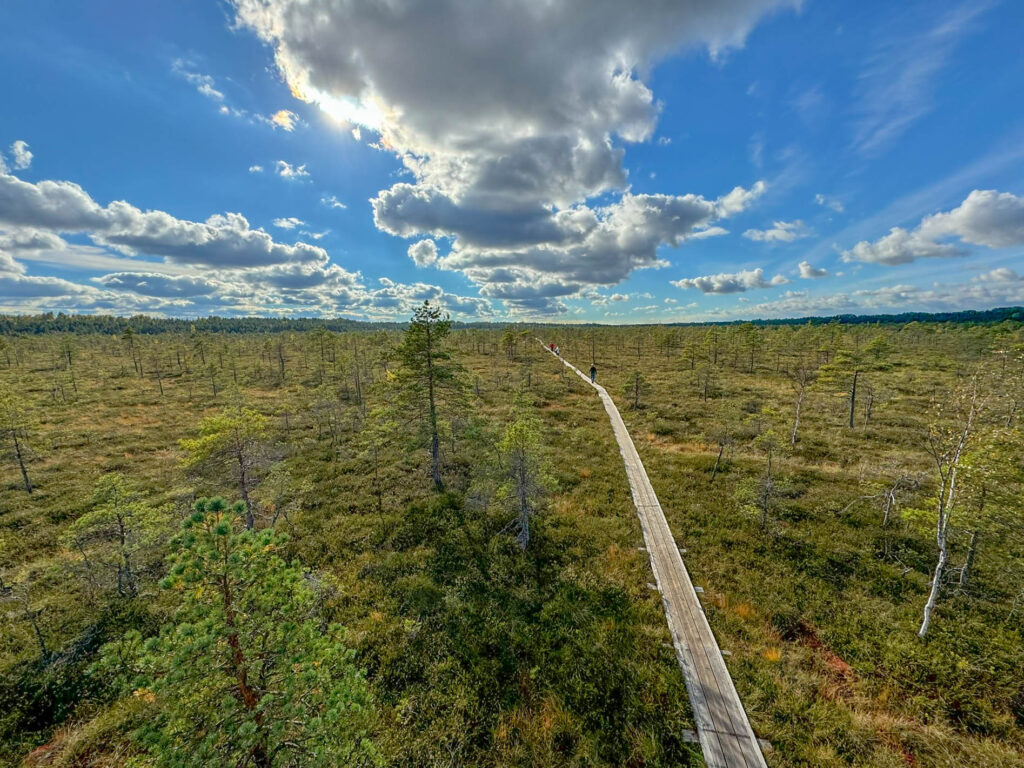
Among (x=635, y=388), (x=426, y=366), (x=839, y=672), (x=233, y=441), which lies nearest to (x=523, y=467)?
(x=426, y=366)

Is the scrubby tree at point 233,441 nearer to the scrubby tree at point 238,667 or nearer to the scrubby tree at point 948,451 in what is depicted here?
the scrubby tree at point 238,667

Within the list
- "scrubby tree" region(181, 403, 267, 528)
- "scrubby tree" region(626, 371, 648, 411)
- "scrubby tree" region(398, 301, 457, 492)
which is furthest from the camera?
"scrubby tree" region(626, 371, 648, 411)

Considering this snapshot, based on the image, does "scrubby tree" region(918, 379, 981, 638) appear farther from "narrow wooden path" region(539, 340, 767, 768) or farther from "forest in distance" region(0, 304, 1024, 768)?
"narrow wooden path" region(539, 340, 767, 768)

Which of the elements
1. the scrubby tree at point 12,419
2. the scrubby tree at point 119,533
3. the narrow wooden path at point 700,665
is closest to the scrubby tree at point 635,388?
the narrow wooden path at point 700,665

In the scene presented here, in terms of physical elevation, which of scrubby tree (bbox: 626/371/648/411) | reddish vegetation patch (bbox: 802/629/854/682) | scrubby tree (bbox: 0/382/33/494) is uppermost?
scrubby tree (bbox: 0/382/33/494)

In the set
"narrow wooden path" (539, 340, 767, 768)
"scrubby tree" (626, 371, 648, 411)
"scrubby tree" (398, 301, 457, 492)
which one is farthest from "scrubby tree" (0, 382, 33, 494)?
"scrubby tree" (626, 371, 648, 411)

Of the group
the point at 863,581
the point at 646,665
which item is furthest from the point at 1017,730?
the point at 646,665
